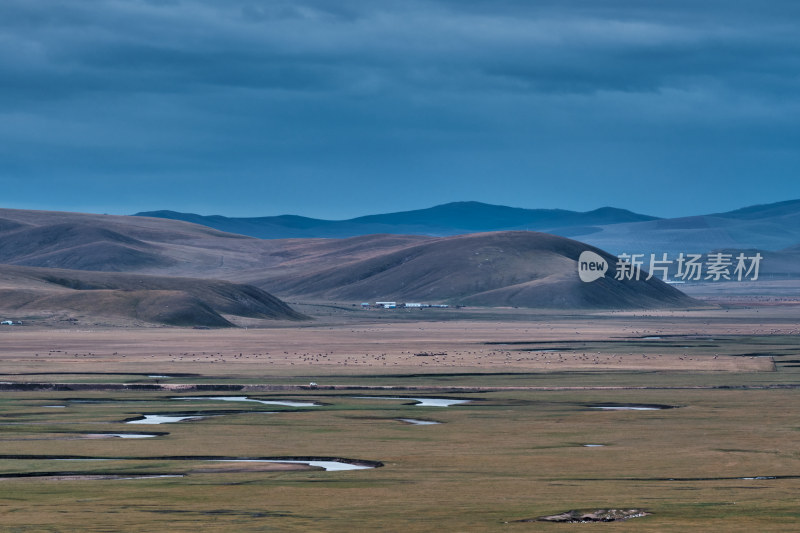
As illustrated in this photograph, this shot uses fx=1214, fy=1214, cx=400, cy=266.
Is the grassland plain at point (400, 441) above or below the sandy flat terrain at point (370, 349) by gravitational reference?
below

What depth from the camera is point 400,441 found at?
43.2 m

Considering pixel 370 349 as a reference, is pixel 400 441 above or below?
below

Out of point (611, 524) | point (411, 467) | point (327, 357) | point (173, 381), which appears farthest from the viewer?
point (327, 357)

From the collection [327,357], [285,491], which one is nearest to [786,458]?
[285,491]

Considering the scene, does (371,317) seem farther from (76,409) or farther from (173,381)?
(76,409)

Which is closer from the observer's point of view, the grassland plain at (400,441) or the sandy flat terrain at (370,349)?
the grassland plain at (400,441)

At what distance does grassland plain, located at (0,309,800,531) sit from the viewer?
27.8m

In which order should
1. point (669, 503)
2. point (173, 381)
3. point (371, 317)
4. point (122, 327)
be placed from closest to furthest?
point (669, 503) < point (173, 381) < point (122, 327) < point (371, 317)

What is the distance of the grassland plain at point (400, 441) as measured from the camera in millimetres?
27766

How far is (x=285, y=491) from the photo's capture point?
103 ft

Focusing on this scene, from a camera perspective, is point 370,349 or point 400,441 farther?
point 370,349

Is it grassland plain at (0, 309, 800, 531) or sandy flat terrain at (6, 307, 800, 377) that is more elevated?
sandy flat terrain at (6, 307, 800, 377)

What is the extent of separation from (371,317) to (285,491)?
16479 cm

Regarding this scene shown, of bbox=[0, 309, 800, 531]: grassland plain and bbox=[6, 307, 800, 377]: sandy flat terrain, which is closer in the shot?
bbox=[0, 309, 800, 531]: grassland plain
